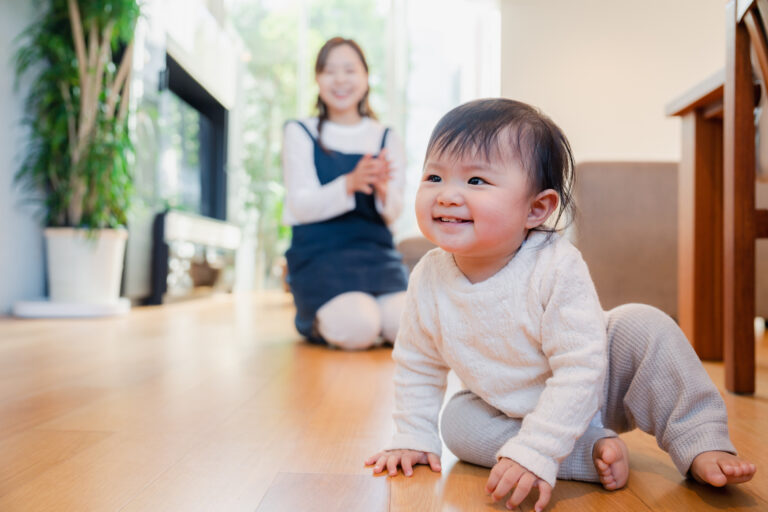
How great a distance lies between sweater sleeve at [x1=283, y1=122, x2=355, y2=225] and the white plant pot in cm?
125

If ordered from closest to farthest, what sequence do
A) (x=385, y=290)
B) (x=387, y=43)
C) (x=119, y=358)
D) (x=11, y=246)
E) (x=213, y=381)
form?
1. (x=213, y=381)
2. (x=119, y=358)
3. (x=385, y=290)
4. (x=11, y=246)
5. (x=387, y=43)

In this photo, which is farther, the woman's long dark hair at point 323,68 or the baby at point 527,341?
the woman's long dark hair at point 323,68

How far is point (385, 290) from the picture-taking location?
2045 mm

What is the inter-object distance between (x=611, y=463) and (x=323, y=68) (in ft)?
5.14

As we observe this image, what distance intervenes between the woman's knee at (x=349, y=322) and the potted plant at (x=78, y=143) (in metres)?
1.45

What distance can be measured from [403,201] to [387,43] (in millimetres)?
4077

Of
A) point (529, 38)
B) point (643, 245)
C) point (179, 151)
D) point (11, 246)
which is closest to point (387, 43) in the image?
point (179, 151)

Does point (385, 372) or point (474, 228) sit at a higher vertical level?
point (474, 228)

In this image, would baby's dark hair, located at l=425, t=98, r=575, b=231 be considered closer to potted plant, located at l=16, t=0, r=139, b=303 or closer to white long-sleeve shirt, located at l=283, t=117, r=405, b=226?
white long-sleeve shirt, located at l=283, t=117, r=405, b=226

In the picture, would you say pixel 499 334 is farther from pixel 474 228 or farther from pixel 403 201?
pixel 403 201

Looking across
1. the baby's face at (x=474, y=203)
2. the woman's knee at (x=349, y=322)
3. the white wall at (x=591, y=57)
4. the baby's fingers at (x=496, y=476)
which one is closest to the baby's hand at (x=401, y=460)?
the baby's fingers at (x=496, y=476)

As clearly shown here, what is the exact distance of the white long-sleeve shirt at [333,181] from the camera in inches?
76.9

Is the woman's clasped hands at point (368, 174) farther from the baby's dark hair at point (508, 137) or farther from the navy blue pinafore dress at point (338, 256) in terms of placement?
the baby's dark hair at point (508, 137)

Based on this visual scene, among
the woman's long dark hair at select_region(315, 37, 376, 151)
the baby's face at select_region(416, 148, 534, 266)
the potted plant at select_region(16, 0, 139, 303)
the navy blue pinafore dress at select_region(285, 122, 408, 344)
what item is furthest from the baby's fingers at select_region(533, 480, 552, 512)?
the potted plant at select_region(16, 0, 139, 303)
